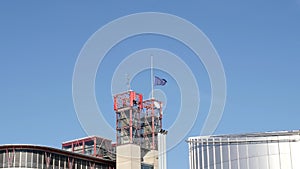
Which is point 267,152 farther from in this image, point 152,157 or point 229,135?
point 152,157

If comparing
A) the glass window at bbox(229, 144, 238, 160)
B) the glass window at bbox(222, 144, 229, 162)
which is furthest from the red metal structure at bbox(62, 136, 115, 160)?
the glass window at bbox(229, 144, 238, 160)

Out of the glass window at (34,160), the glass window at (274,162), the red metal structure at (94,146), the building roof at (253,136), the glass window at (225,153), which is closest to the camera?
the glass window at (274,162)

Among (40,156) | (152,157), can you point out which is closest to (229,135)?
(40,156)

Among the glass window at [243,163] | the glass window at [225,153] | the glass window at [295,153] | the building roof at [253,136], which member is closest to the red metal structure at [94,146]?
the building roof at [253,136]

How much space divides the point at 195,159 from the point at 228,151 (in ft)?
31.8

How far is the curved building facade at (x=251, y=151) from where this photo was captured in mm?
76625

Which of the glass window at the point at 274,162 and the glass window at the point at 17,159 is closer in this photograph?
the glass window at the point at 274,162

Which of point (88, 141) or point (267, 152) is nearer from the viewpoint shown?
point (267, 152)

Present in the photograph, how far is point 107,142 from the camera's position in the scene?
147 m

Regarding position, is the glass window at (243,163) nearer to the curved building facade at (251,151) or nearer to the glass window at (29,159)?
the curved building facade at (251,151)

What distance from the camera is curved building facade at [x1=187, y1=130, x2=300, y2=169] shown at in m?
76.6

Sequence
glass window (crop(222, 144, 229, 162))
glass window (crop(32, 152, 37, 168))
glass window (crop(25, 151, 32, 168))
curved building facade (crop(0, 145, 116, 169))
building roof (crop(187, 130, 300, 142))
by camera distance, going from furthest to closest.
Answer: glass window (crop(32, 152, 37, 168))
glass window (crop(25, 151, 32, 168))
curved building facade (crop(0, 145, 116, 169))
glass window (crop(222, 144, 229, 162))
building roof (crop(187, 130, 300, 142))

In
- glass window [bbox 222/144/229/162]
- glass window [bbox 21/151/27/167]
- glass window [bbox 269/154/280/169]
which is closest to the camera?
glass window [bbox 269/154/280/169]

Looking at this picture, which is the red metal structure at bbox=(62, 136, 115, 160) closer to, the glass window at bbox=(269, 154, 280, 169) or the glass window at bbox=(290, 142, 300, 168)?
the glass window at bbox=(269, 154, 280, 169)
